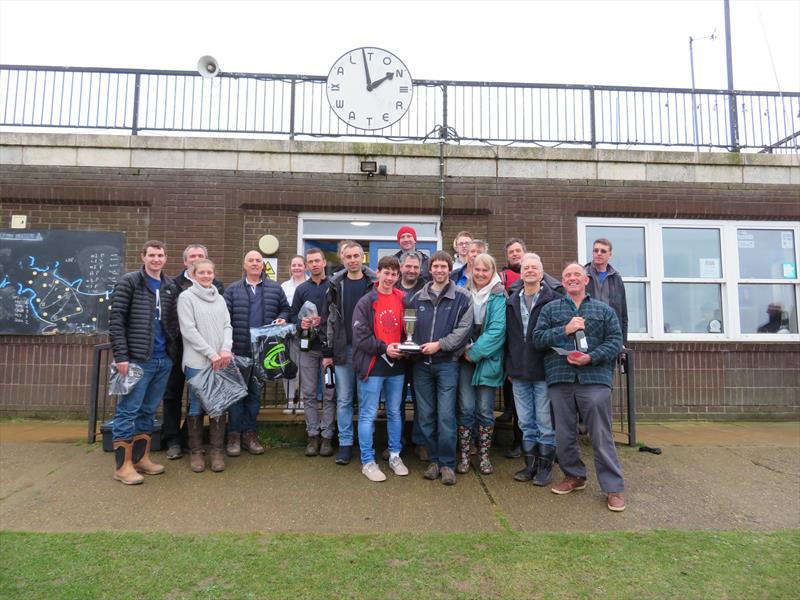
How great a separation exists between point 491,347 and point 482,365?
180 mm

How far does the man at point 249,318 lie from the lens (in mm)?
4605

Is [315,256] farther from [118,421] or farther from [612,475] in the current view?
[612,475]

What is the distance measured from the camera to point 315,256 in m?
4.71

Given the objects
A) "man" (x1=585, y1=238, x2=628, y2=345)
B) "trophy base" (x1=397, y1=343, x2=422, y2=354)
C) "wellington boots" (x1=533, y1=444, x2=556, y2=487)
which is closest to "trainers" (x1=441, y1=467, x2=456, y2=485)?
"wellington boots" (x1=533, y1=444, x2=556, y2=487)

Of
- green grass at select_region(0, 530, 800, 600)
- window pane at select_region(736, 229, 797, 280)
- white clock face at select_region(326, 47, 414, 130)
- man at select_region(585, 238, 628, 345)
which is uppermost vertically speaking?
white clock face at select_region(326, 47, 414, 130)

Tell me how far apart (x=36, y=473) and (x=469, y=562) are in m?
3.83

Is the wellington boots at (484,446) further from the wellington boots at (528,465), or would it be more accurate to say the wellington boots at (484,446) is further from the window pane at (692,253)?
the window pane at (692,253)

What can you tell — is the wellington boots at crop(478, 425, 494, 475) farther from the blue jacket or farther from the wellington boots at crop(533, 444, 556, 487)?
the blue jacket

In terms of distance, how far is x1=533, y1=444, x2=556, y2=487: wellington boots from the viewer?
4074 millimetres

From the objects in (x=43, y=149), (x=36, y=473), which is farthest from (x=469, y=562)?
(x=43, y=149)

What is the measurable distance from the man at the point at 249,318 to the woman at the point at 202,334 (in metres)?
0.22

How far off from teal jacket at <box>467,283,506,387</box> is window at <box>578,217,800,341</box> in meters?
3.39

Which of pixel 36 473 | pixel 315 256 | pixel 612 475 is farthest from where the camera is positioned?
pixel 315 256

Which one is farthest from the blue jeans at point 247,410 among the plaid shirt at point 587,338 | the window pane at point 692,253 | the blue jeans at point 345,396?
the window pane at point 692,253
